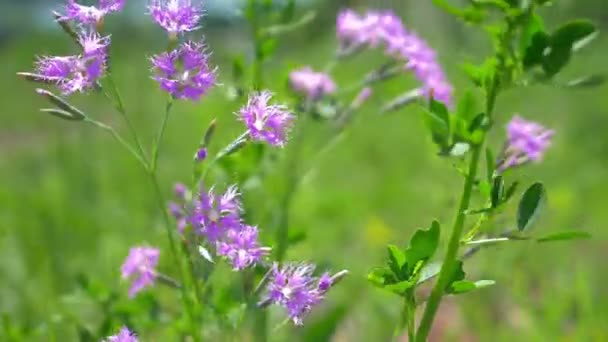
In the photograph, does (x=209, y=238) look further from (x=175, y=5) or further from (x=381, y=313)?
(x=381, y=313)

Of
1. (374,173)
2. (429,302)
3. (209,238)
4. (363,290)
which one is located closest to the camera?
(209,238)

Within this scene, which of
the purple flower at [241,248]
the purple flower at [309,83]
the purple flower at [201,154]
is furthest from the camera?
the purple flower at [309,83]

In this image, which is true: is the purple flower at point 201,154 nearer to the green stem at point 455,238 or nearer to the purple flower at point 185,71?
the purple flower at point 185,71

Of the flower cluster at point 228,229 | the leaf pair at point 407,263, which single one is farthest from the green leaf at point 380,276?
the flower cluster at point 228,229

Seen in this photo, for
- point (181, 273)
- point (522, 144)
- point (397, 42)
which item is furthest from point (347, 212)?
point (181, 273)

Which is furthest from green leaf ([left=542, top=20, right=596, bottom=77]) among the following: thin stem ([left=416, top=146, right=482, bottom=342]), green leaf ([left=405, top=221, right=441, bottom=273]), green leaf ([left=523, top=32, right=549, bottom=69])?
green leaf ([left=405, top=221, right=441, bottom=273])

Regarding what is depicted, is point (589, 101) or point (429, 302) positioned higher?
point (429, 302)

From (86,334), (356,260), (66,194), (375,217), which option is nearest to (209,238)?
(86,334)
